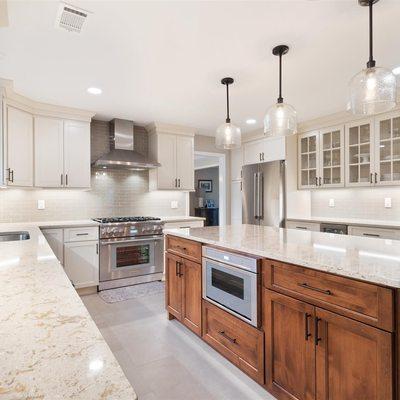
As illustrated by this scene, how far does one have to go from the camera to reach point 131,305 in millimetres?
3324

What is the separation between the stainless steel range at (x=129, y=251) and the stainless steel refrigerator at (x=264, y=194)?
1725mm

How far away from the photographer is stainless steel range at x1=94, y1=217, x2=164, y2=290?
385cm

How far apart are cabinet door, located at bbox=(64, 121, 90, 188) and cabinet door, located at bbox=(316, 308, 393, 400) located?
3.46m

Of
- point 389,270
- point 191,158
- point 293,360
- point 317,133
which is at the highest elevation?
point 317,133

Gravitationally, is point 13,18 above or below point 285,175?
above

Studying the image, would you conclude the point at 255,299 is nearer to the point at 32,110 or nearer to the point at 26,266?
the point at 26,266

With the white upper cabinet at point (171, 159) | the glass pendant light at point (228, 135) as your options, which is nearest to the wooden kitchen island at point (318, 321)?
the glass pendant light at point (228, 135)

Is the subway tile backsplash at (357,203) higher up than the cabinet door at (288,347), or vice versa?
the subway tile backsplash at (357,203)

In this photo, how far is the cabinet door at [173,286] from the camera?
2.69m

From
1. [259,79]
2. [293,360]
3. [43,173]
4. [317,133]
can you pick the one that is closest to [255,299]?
[293,360]

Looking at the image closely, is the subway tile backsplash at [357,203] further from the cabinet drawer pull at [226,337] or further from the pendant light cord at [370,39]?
the cabinet drawer pull at [226,337]

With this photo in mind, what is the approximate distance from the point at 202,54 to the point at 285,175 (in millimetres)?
2706

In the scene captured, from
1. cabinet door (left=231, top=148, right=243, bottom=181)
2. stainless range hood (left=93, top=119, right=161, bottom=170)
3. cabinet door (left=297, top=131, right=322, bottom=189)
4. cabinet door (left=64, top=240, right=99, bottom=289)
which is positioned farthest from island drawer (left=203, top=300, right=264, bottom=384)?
cabinet door (left=231, top=148, right=243, bottom=181)

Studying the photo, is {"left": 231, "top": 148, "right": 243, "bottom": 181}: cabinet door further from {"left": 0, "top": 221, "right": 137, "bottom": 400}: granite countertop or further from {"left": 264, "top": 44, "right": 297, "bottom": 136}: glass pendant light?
{"left": 0, "top": 221, "right": 137, "bottom": 400}: granite countertop
